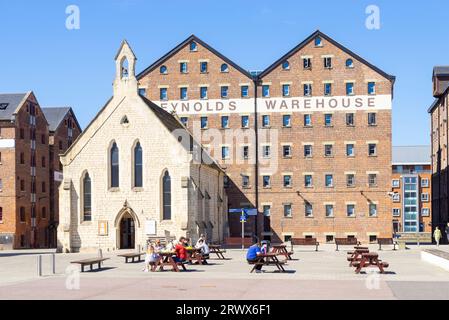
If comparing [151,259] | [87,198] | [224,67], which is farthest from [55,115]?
[151,259]

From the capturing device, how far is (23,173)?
Answer: 7075cm

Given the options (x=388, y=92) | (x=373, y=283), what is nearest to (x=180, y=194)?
(x=388, y=92)

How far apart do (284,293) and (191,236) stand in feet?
Answer: 102

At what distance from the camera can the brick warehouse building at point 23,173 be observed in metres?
68.6

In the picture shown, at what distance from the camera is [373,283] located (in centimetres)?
2348

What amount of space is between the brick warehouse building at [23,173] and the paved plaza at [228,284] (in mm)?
37964

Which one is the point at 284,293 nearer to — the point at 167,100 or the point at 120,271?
the point at 120,271

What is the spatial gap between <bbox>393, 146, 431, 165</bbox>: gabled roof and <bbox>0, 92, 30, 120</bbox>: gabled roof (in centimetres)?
7383

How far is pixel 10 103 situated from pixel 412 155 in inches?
3090

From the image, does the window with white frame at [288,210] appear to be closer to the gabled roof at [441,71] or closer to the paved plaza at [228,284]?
the gabled roof at [441,71]

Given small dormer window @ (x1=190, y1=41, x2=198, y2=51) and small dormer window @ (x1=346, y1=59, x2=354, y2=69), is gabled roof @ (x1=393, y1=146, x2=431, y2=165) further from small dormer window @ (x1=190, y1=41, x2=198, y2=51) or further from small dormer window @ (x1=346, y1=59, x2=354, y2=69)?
small dormer window @ (x1=190, y1=41, x2=198, y2=51)

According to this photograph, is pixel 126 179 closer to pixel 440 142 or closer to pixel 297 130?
pixel 297 130

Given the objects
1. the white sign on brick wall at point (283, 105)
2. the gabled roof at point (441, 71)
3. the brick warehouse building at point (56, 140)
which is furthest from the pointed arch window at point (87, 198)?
the gabled roof at point (441, 71)

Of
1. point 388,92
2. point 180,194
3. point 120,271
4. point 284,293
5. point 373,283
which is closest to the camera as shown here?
point 284,293
